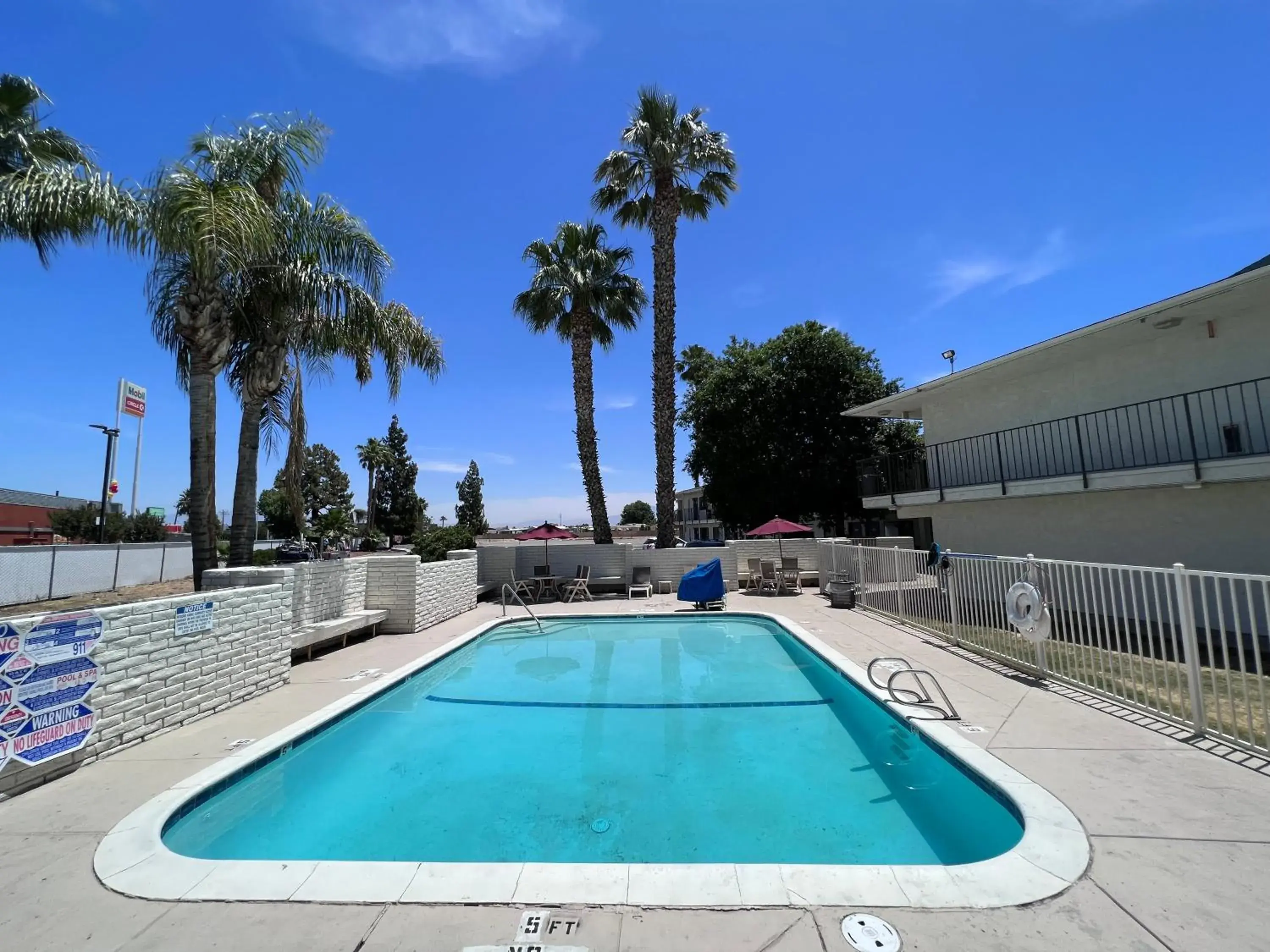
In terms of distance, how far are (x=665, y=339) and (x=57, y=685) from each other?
15.8 m

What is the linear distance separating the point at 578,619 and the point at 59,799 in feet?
30.5

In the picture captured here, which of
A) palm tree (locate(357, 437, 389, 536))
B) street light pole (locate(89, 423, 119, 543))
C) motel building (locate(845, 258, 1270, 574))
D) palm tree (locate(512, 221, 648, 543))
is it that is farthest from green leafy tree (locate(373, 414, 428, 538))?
motel building (locate(845, 258, 1270, 574))

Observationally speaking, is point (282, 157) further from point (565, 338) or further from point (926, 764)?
point (926, 764)

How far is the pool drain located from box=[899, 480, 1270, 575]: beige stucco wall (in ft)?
39.0

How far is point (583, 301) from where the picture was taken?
60.7 ft

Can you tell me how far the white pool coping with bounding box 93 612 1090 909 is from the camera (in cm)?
289

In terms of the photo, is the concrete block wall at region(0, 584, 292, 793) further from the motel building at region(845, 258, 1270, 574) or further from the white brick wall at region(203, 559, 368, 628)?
the motel building at region(845, 258, 1270, 574)

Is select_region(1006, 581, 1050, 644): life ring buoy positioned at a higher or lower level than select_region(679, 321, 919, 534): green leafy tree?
lower

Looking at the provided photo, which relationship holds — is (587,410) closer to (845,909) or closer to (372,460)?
(845,909)

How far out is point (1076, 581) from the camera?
20.7 feet

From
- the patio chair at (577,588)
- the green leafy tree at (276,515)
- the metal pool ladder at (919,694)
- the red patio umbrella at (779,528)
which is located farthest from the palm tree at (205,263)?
the green leafy tree at (276,515)

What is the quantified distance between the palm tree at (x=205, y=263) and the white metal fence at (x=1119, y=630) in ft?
36.4

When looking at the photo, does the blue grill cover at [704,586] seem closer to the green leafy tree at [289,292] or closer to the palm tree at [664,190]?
the palm tree at [664,190]

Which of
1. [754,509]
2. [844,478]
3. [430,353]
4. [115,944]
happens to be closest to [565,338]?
[430,353]
